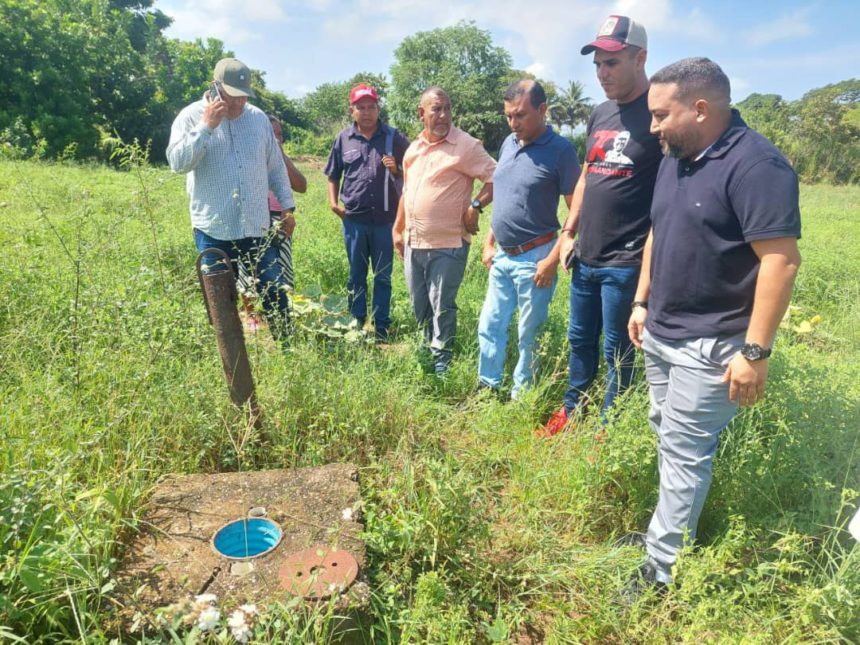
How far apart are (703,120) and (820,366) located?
2396 millimetres

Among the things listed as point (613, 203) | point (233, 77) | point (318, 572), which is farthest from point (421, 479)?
point (233, 77)

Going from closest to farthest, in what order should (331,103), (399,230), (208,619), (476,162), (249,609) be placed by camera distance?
(208,619) → (249,609) → (476,162) → (399,230) → (331,103)

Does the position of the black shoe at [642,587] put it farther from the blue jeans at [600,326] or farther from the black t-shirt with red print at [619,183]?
the black t-shirt with red print at [619,183]

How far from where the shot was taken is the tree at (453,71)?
1524 inches

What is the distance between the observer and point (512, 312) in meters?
3.37

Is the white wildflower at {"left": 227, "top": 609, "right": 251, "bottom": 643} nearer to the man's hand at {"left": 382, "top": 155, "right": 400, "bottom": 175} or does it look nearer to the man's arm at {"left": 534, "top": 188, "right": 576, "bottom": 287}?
the man's arm at {"left": 534, "top": 188, "right": 576, "bottom": 287}

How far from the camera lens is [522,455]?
268 centimetres

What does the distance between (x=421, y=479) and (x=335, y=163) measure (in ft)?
9.58

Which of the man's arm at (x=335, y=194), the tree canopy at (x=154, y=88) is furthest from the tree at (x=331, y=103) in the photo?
the man's arm at (x=335, y=194)

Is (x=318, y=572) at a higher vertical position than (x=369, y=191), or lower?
lower

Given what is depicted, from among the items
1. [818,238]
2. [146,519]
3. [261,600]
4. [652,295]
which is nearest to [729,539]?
[652,295]

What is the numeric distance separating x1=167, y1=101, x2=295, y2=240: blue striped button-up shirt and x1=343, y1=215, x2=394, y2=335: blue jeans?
937 millimetres

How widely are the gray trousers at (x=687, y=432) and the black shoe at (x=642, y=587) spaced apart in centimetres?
4

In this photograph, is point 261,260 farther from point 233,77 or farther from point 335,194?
point 335,194
